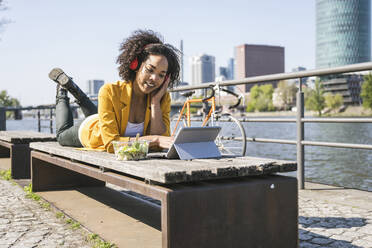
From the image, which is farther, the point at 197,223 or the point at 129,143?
the point at 129,143

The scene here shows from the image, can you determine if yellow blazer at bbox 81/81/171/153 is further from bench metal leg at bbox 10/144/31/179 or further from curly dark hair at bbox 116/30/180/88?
bench metal leg at bbox 10/144/31/179

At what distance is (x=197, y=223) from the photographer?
184 cm

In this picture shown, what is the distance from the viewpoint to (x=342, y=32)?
446 ft

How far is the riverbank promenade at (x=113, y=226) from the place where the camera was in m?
2.60

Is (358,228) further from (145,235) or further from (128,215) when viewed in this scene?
(128,215)

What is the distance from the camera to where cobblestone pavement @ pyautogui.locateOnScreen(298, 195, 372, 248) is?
2.55 metres

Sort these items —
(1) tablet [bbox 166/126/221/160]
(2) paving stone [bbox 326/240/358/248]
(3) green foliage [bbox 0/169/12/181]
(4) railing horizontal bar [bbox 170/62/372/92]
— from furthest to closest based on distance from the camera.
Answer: (3) green foliage [bbox 0/169/12/181], (4) railing horizontal bar [bbox 170/62/372/92], (2) paving stone [bbox 326/240/358/248], (1) tablet [bbox 166/126/221/160]

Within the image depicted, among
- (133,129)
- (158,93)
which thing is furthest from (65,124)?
(158,93)

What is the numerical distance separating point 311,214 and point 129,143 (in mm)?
1675

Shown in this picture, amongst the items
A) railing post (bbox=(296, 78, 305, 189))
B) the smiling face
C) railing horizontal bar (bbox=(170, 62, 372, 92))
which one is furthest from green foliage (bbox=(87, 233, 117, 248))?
railing horizontal bar (bbox=(170, 62, 372, 92))

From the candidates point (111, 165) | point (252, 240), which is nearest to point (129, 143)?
point (111, 165)

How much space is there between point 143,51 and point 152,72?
20 centimetres

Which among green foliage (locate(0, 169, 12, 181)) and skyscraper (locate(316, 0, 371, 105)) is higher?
skyscraper (locate(316, 0, 371, 105))

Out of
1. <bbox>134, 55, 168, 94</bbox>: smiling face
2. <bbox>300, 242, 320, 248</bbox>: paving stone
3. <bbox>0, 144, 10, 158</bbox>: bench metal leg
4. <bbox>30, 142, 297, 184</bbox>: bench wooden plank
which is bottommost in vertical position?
<bbox>300, 242, 320, 248</bbox>: paving stone
